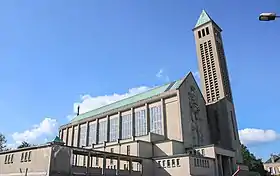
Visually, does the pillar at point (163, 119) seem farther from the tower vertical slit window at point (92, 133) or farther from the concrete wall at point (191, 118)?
the tower vertical slit window at point (92, 133)

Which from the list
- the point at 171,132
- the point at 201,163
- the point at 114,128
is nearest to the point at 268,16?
the point at 201,163

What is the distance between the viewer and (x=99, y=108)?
6931 cm

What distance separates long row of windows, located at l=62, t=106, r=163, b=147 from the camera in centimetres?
4838

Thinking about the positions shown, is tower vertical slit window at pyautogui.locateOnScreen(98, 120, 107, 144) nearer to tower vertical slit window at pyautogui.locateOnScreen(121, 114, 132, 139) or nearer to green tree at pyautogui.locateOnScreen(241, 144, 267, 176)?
tower vertical slit window at pyautogui.locateOnScreen(121, 114, 132, 139)

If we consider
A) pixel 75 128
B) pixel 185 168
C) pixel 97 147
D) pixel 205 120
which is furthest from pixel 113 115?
pixel 185 168

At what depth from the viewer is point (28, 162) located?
2966 centimetres

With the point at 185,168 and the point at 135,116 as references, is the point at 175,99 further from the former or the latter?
the point at 185,168

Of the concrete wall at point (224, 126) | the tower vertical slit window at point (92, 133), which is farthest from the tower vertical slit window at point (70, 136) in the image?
the concrete wall at point (224, 126)

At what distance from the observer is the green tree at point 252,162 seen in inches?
2609

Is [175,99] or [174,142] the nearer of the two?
[174,142]

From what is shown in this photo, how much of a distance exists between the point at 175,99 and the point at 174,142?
856 cm

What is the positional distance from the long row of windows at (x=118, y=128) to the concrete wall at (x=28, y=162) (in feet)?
75.8

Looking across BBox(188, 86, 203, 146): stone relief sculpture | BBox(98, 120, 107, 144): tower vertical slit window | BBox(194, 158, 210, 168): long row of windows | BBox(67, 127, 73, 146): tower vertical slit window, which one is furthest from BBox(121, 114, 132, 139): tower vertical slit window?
BBox(67, 127, 73, 146): tower vertical slit window

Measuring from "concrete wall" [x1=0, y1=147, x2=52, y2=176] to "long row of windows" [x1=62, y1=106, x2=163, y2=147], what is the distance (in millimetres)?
23112
